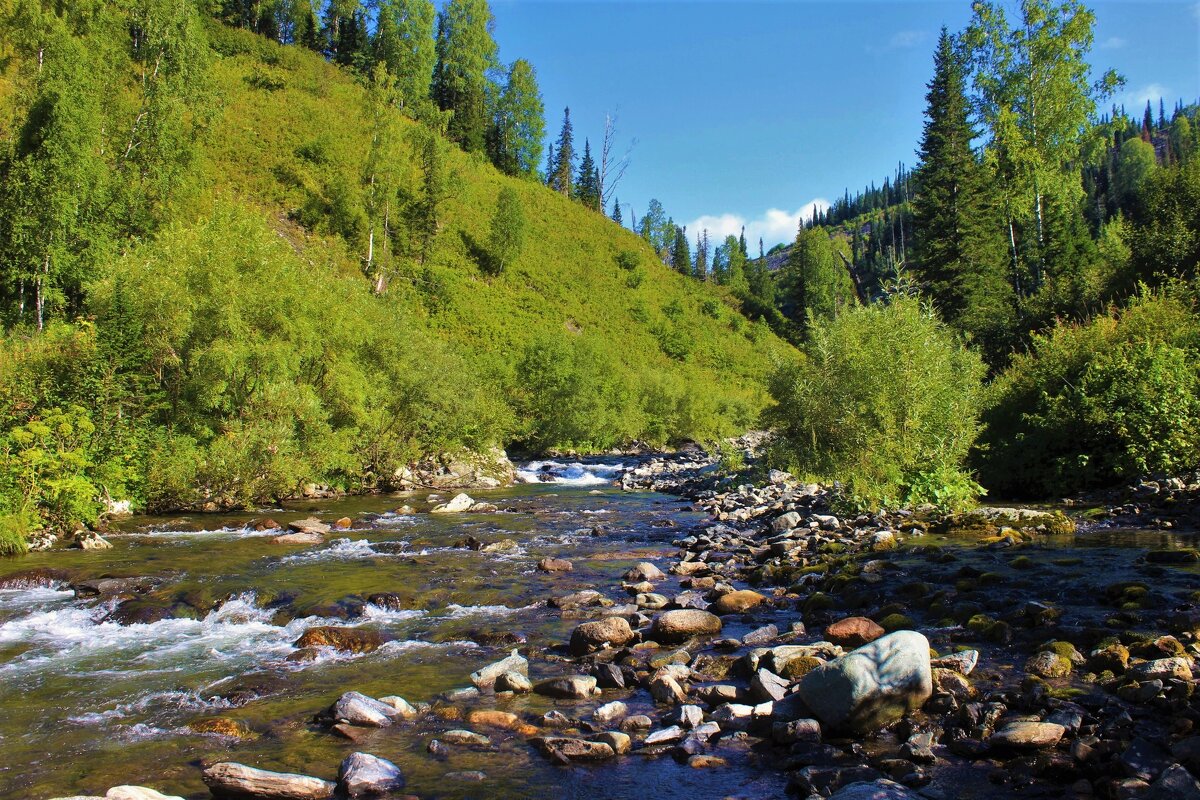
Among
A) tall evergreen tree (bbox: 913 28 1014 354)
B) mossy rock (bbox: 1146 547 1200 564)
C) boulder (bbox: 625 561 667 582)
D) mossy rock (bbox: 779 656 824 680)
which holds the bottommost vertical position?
boulder (bbox: 625 561 667 582)

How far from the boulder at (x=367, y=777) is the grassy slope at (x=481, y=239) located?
130 ft

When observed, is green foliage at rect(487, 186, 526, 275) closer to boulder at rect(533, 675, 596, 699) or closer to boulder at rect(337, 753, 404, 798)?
boulder at rect(533, 675, 596, 699)

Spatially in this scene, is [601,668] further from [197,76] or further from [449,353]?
[197,76]

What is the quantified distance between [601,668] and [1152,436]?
49.0 feet

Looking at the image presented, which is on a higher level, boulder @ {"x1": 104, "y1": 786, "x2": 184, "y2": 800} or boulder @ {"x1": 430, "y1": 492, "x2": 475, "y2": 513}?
boulder @ {"x1": 104, "y1": 786, "x2": 184, "y2": 800}

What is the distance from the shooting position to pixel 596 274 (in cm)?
7138

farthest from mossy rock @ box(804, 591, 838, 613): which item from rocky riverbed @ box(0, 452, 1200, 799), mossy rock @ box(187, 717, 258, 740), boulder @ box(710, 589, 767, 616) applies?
mossy rock @ box(187, 717, 258, 740)

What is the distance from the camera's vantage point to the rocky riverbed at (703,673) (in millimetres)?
5172

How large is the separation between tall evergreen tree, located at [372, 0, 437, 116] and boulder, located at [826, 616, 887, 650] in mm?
74618

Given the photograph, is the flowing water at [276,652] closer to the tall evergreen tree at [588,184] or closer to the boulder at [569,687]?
the boulder at [569,687]

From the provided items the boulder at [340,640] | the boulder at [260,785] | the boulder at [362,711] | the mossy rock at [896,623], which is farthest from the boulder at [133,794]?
the mossy rock at [896,623]

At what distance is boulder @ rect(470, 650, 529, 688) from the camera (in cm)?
741

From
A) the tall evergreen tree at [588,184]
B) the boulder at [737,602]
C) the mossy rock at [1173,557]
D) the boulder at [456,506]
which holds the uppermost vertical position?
the tall evergreen tree at [588,184]

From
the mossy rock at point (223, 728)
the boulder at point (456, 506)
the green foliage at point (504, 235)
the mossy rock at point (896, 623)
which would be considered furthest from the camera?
the green foliage at point (504, 235)
